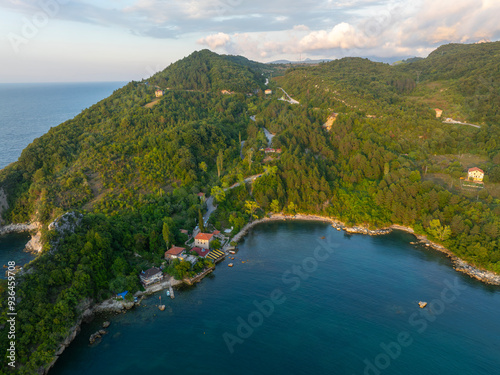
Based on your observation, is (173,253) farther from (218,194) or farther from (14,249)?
(14,249)

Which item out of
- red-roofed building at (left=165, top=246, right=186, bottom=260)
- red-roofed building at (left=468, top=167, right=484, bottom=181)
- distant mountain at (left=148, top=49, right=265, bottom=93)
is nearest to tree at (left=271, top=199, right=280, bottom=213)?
red-roofed building at (left=165, top=246, right=186, bottom=260)

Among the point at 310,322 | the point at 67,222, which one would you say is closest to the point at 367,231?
the point at 310,322

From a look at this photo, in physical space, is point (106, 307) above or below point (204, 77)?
below

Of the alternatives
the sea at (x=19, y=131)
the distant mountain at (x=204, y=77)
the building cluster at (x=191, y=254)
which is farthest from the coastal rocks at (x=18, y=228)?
the distant mountain at (x=204, y=77)

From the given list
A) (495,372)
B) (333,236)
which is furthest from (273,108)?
(495,372)

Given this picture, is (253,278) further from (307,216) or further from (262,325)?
(307,216)

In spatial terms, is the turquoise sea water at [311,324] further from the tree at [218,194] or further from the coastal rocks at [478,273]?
the tree at [218,194]
